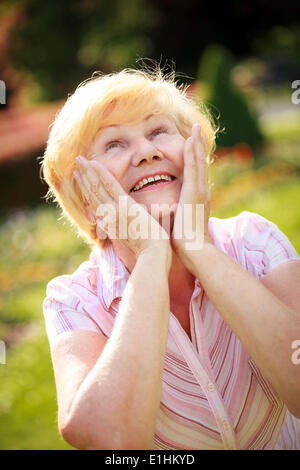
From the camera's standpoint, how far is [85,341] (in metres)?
1.97

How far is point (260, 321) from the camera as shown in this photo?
1851 millimetres

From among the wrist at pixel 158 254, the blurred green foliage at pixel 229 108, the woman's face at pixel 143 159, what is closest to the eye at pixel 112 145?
the woman's face at pixel 143 159

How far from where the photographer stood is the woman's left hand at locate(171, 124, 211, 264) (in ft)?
6.96

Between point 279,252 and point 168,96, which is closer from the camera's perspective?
point 279,252

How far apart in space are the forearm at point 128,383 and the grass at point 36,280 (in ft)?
6.92

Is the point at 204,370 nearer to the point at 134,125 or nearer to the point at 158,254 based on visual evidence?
the point at 158,254

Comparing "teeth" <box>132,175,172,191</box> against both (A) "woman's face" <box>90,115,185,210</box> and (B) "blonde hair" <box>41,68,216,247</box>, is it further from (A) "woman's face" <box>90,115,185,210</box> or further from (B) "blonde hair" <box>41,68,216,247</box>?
(B) "blonde hair" <box>41,68,216,247</box>

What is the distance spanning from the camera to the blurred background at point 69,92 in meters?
5.07

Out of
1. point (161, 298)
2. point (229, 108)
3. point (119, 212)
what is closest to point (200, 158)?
point (119, 212)

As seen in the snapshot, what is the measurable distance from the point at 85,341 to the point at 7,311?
4.51m

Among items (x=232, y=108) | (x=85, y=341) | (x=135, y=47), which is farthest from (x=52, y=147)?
(x=135, y=47)

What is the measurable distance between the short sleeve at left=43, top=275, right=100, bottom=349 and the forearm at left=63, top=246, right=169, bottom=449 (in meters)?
0.28

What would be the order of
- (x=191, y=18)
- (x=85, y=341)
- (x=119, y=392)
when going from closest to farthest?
(x=119, y=392) → (x=85, y=341) → (x=191, y=18)
